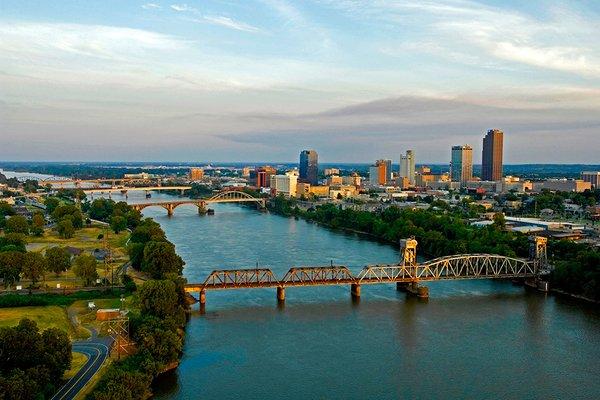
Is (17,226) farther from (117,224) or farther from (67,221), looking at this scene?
(117,224)

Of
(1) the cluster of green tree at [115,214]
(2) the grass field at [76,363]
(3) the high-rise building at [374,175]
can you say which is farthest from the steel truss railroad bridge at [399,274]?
(3) the high-rise building at [374,175]

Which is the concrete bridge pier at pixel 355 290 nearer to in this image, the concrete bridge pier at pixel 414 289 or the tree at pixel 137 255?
the concrete bridge pier at pixel 414 289

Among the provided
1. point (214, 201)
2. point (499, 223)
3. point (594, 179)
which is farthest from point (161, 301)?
point (594, 179)

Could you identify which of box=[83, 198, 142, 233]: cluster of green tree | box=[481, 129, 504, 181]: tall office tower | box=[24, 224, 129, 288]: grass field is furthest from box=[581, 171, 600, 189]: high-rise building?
box=[24, 224, 129, 288]: grass field

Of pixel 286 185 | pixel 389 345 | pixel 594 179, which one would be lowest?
pixel 389 345

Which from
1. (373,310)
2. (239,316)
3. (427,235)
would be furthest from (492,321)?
(427,235)

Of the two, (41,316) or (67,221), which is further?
(67,221)

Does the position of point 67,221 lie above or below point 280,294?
above
